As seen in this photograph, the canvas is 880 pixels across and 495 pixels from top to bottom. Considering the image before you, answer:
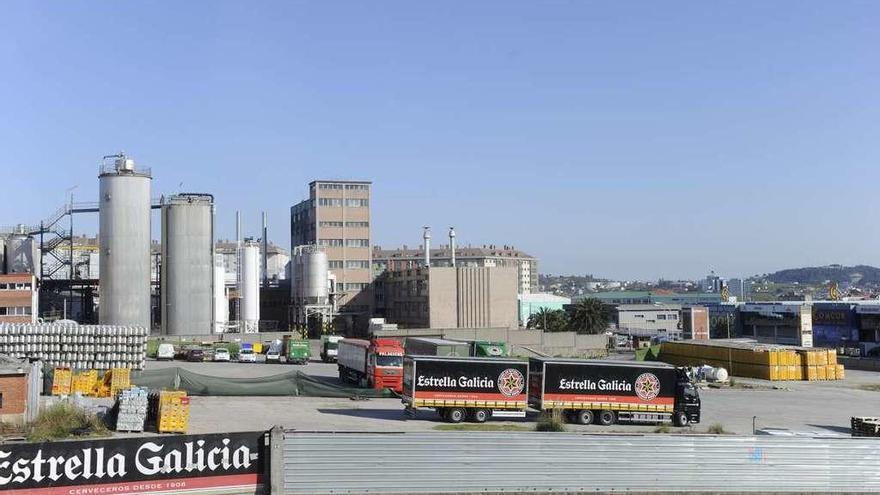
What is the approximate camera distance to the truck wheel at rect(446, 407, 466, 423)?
1379 inches

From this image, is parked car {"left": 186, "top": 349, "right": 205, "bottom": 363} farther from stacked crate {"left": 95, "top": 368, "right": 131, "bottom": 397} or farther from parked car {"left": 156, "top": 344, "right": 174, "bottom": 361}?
stacked crate {"left": 95, "top": 368, "right": 131, "bottom": 397}

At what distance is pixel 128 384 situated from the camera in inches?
1651

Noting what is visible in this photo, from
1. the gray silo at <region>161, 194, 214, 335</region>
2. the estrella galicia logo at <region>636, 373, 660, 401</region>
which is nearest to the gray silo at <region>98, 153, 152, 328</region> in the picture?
the gray silo at <region>161, 194, 214, 335</region>

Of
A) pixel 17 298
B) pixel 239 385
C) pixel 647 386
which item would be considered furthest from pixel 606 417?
pixel 17 298

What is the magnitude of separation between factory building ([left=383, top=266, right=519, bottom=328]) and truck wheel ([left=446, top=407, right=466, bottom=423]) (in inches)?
3045

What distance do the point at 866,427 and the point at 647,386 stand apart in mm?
8951

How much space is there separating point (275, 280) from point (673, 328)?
8078 cm

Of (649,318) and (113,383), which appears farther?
(649,318)

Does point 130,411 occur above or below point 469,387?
below

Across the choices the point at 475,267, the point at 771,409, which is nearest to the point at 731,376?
the point at 771,409

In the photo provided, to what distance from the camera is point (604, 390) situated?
3519cm

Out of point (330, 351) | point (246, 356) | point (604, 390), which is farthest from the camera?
point (330, 351)

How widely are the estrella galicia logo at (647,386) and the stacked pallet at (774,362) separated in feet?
100

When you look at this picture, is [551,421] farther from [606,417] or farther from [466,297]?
[466,297]
